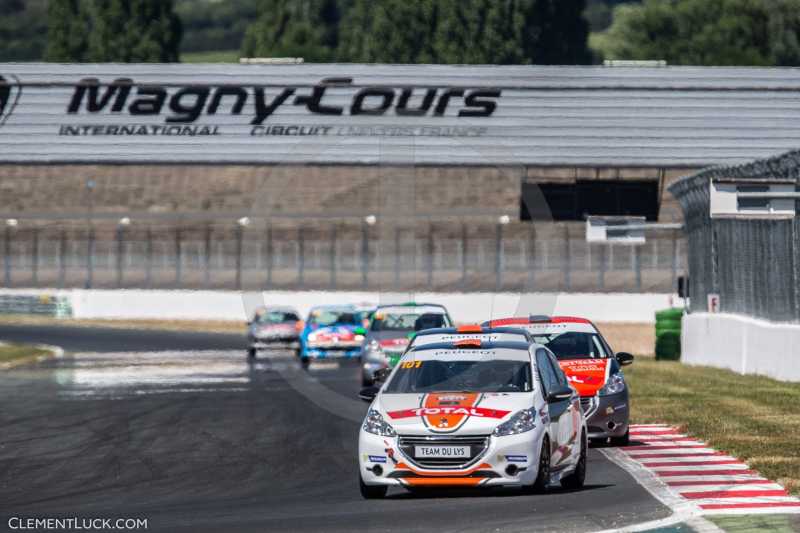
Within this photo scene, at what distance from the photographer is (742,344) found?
32094 mm

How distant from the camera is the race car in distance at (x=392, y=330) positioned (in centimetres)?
2912

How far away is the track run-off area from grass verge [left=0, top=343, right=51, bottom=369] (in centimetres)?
1059

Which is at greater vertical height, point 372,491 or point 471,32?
point 471,32

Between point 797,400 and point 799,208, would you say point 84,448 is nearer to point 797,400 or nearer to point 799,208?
point 797,400

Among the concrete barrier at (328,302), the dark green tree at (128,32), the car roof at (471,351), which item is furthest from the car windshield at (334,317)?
the dark green tree at (128,32)

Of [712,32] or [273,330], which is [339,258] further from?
[712,32]

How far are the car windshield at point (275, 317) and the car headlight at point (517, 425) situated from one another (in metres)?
31.2

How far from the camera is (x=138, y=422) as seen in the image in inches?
888

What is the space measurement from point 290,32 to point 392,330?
85.2m

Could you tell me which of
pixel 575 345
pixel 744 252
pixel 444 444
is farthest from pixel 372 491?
pixel 744 252

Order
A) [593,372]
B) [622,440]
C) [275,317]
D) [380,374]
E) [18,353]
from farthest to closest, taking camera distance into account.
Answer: [275,317] → [18,353] → [622,440] → [593,372] → [380,374]

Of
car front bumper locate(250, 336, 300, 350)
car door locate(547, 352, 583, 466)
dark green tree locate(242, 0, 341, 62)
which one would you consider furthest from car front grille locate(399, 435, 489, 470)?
dark green tree locate(242, 0, 341, 62)

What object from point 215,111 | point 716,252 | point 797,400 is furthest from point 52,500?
point 215,111

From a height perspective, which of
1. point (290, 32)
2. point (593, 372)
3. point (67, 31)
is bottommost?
point (593, 372)
